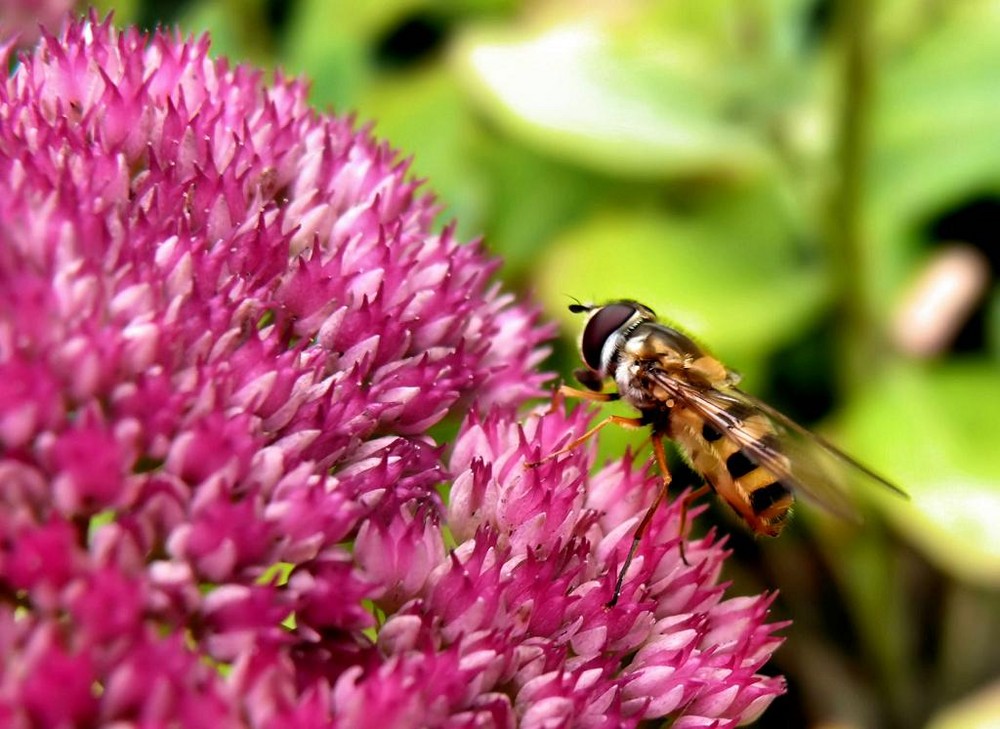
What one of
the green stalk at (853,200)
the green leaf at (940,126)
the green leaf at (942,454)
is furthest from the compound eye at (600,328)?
the green leaf at (940,126)

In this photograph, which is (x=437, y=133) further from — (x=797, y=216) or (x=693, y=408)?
(x=693, y=408)

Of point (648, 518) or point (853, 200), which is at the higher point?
point (853, 200)

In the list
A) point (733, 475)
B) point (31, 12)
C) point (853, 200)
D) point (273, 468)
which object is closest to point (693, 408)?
point (733, 475)

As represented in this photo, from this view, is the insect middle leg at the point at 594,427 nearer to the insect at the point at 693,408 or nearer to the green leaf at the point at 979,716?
the insect at the point at 693,408

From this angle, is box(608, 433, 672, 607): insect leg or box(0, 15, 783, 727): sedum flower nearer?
box(0, 15, 783, 727): sedum flower

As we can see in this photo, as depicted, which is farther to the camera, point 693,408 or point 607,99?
point 607,99

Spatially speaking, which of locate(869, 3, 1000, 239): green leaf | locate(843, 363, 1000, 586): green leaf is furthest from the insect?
locate(869, 3, 1000, 239): green leaf

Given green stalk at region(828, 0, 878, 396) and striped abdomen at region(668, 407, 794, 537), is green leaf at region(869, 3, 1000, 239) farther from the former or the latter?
striped abdomen at region(668, 407, 794, 537)
